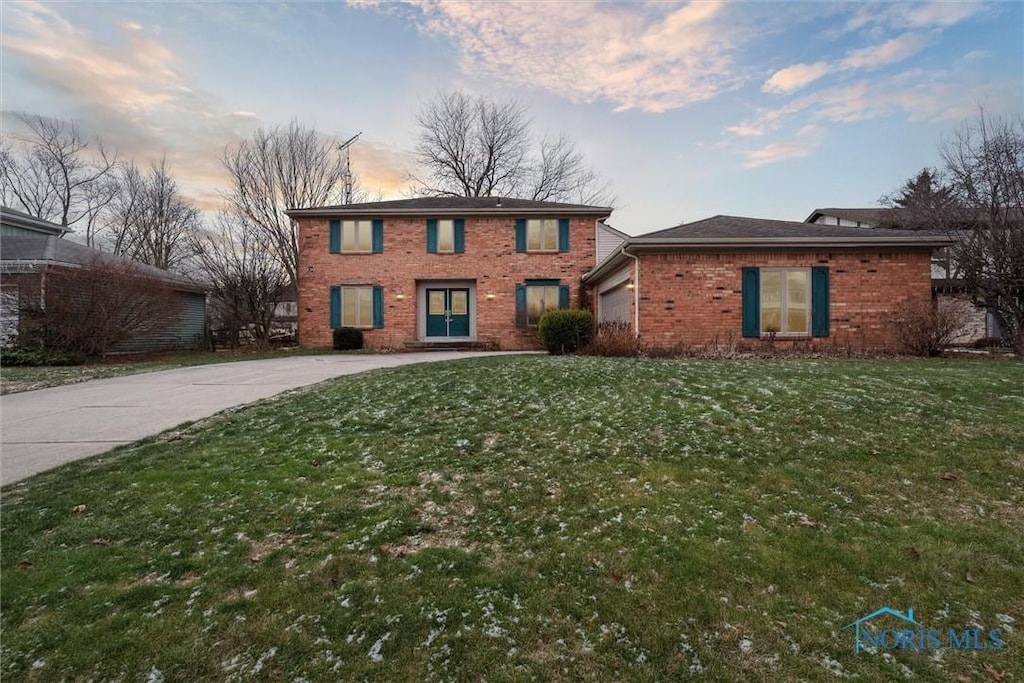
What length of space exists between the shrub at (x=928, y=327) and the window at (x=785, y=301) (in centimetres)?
150

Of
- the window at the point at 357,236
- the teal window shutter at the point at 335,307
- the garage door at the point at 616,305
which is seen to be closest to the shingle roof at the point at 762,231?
the garage door at the point at 616,305

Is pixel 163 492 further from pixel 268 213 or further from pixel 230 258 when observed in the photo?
pixel 268 213

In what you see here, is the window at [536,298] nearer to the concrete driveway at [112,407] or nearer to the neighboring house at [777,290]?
the neighboring house at [777,290]

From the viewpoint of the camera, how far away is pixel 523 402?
5.63 meters

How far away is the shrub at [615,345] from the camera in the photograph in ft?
33.3

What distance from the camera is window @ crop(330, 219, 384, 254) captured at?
17.8 m

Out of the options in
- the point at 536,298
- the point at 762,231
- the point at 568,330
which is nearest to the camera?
the point at 762,231

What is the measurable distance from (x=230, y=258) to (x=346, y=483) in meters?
19.6

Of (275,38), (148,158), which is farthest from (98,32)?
(148,158)

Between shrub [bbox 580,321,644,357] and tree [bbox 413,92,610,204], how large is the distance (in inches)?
800

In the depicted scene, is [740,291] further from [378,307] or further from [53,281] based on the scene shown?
[53,281]

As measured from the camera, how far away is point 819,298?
11172mm

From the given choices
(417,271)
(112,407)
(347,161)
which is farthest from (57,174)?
(112,407)

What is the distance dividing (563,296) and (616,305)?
3.87 m
